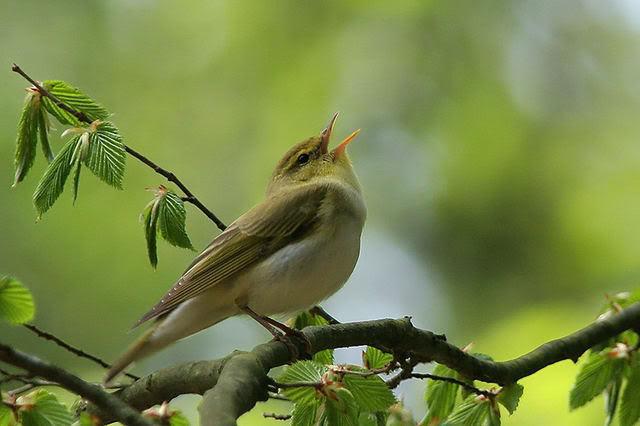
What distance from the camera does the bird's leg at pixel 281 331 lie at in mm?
3303

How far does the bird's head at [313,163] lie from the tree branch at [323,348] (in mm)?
2037

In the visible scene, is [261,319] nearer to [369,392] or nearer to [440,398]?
[440,398]

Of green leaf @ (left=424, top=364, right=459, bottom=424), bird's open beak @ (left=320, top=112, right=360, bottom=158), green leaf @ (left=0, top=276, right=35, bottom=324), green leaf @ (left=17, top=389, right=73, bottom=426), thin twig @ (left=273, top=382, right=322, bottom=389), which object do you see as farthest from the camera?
bird's open beak @ (left=320, top=112, right=360, bottom=158)

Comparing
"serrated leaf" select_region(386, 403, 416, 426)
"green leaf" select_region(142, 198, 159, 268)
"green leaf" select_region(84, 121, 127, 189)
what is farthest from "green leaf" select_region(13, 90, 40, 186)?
"serrated leaf" select_region(386, 403, 416, 426)

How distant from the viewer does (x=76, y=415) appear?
118 inches

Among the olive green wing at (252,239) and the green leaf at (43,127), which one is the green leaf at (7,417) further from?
the olive green wing at (252,239)

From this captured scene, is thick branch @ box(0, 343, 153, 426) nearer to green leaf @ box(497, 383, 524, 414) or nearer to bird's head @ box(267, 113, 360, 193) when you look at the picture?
green leaf @ box(497, 383, 524, 414)

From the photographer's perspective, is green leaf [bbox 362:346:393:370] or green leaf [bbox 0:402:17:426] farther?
green leaf [bbox 362:346:393:370]

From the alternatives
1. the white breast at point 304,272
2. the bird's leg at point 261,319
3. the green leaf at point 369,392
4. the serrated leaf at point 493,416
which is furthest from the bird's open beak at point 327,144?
the green leaf at point 369,392

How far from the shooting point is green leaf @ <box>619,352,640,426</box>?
10.9 feet

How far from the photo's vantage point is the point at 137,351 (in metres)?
4.00

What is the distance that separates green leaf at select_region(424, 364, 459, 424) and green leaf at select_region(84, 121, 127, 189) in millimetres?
1440

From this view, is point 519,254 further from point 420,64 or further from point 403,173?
point 420,64

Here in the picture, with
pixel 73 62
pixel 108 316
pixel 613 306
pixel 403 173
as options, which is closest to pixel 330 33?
pixel 403 173
